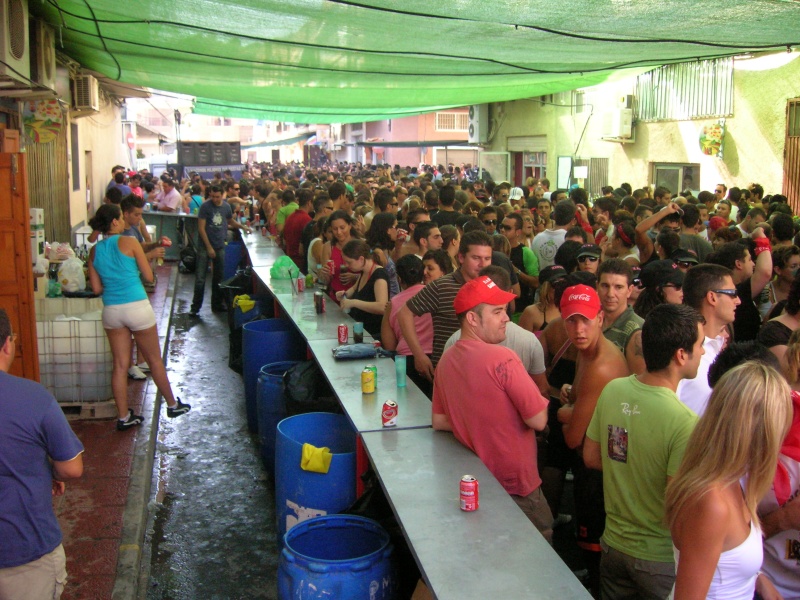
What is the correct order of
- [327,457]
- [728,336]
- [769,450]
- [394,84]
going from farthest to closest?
[394,84]
[728,336]
[327,457]
[769,450]

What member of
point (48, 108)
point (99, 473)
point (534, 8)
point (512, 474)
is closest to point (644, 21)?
point (534, 8)

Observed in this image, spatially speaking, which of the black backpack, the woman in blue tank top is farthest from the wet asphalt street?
the black backpack

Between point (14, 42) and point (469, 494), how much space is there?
21.0ft

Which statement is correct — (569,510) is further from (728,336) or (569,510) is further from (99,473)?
(99,473)

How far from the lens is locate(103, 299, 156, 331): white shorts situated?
6715mm

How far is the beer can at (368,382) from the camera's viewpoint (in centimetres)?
517

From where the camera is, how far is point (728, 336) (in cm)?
488

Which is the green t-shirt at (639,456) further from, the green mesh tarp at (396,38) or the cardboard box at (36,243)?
the cardboard box at (36,243)

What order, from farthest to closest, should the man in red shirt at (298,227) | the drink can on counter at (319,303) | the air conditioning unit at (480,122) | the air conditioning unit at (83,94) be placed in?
the air conditioning unit at (480,122) → the air conditioning unit at (83,94) → the man in red shirt at (298,227) → the drink can on counter at (319,303)

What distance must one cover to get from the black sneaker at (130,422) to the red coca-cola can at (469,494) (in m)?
4.24

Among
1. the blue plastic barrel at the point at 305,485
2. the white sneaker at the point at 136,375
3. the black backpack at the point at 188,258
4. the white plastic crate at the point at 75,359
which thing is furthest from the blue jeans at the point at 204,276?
the blue plastic barrel at the point at 305,485

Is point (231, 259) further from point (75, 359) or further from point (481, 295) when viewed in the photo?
point (481, 295)

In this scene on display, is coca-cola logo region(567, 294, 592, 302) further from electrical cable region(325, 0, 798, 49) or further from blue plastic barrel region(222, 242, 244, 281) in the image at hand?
blue plastic barrel region(222, 242, 244, 281)

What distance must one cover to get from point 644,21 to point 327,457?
15.3 feet
